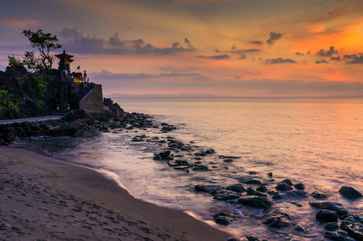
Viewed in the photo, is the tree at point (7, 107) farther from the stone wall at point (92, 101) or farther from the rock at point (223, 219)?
the rock at point (223, 219)

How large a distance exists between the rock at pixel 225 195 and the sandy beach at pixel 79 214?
3700 mm

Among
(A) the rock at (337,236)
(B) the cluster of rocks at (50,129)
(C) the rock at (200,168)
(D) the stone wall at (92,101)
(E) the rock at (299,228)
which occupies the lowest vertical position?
(E) the rock at (299,228)

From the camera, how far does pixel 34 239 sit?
31.0ft

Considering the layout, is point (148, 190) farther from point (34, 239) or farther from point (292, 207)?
point (34, 239)

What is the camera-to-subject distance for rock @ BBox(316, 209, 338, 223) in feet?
54.9

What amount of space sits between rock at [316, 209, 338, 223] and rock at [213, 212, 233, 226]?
174 inches

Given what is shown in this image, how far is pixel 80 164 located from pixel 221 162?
13.4 metres

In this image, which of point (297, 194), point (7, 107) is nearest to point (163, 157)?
point (297, 194)

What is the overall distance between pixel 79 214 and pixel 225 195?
31.6 ft

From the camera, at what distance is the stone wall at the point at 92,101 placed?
7356 centimetres

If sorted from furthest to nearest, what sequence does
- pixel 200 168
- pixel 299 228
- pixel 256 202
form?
pixel 200 168, pixel 256 202, pixel 299 228

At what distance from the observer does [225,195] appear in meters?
20.2

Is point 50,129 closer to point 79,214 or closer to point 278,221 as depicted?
point 79,214

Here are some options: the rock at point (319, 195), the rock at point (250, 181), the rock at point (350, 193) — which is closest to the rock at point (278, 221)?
the rock at point (319, 195)
